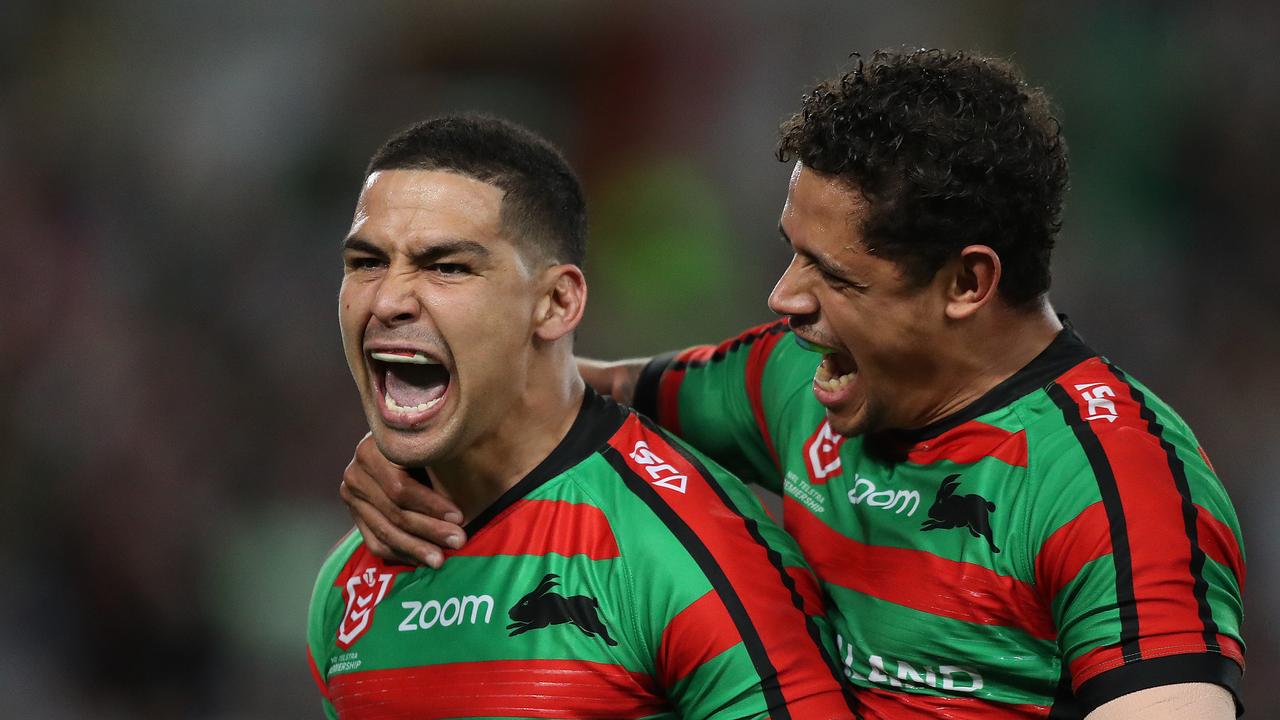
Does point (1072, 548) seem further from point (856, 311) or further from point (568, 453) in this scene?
point (568, 453)

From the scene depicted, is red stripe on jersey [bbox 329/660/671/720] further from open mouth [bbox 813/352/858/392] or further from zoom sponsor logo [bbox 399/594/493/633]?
open mouth [bbox 813/352/858/392]

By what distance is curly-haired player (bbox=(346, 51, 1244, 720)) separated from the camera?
2.22 meters

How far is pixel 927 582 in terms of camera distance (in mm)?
2488

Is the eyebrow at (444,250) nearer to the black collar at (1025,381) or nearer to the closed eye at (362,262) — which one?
the closed eye at (362,262)

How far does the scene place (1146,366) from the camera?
19.6 ft

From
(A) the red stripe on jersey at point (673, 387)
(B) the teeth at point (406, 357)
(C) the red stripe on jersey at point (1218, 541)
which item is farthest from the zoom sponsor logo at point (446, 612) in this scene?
(C) the red stripe on jersey at point (1218, 541)

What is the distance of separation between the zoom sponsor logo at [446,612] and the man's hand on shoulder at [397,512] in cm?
9

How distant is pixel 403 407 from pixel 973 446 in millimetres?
1136

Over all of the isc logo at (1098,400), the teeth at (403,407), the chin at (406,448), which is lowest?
the chin at (406,448)

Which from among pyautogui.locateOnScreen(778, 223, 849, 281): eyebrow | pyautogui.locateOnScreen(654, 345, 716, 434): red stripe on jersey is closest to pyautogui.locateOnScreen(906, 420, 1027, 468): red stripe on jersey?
pyautogui.locateOnScreen(778, 223, 849, 281): eyebrow

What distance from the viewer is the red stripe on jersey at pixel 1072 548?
2.23 m

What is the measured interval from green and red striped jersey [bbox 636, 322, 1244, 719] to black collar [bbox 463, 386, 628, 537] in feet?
1.54

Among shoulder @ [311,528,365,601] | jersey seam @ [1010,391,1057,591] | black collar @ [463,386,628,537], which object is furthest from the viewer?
shoulder @ [311,528,365,601]

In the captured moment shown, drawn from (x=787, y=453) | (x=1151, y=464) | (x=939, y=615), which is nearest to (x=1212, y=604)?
(x=1151, y=464)
